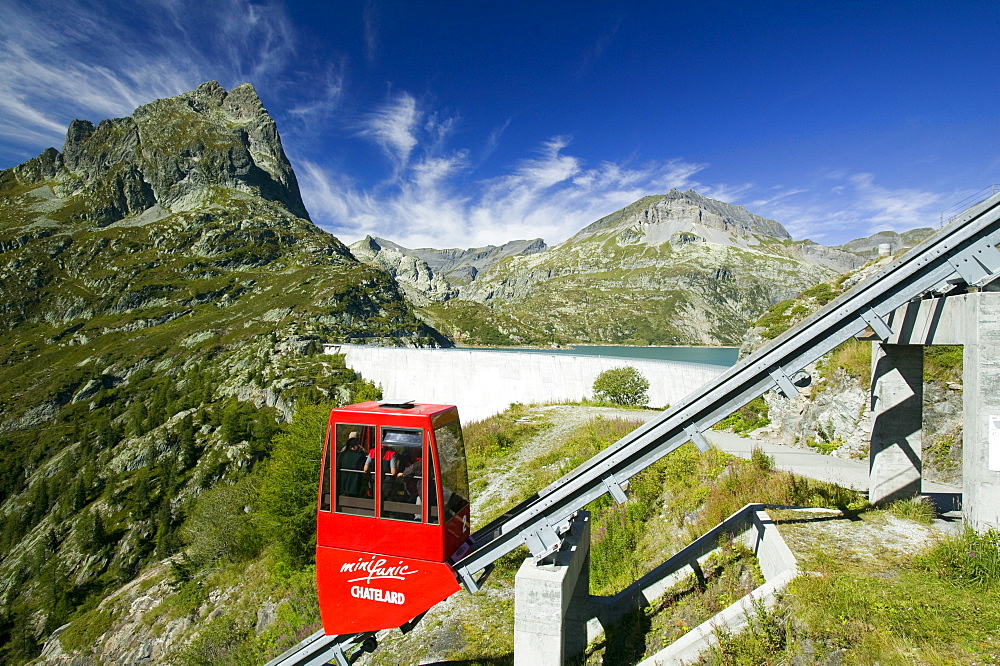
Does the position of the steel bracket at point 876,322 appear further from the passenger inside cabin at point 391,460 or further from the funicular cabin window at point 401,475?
the passenger inside cabin at point 391,460

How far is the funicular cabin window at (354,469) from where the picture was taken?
21.9 feet

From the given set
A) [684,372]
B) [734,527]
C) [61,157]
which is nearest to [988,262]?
[734,527]

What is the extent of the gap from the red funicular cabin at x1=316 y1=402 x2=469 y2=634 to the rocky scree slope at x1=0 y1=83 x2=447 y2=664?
57.5 m

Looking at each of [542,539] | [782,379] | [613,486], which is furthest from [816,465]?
[542,539]

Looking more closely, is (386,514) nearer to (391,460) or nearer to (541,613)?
(391,460)

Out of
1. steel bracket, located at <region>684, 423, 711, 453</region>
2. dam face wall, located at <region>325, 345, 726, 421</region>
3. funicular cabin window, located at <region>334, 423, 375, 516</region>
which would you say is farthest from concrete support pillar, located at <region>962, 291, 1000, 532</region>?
dam face wall, located at <region>325, 345, 726, 421</region>

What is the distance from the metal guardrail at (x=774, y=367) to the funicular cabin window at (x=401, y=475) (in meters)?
1.22

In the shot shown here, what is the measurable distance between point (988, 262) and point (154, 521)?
241 ft

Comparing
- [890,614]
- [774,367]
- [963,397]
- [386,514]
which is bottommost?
[890,614]

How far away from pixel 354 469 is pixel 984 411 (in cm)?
902

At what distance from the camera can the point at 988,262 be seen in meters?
6.00

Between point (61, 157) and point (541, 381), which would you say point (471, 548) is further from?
point (61, 157)

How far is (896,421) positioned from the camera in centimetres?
829

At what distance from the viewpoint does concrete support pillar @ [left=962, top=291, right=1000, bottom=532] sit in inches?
238
